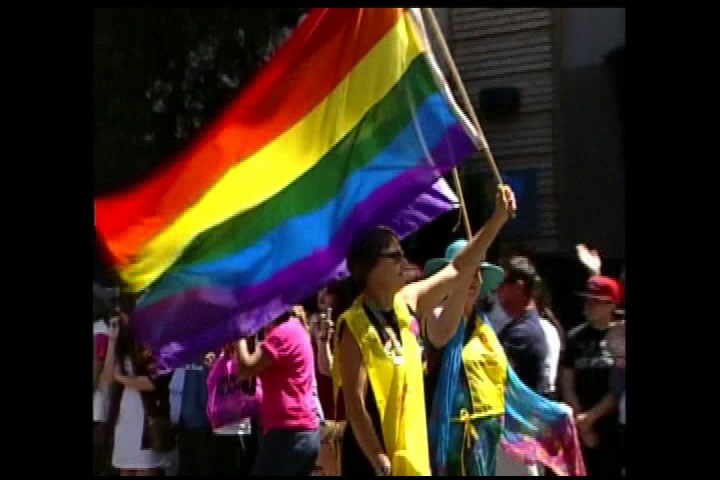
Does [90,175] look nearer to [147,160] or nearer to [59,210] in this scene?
[59,210]

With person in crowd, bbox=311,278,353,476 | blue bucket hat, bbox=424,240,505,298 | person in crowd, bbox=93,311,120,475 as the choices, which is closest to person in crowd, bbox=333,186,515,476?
blue bucket hat, bbox=424,240,505,298

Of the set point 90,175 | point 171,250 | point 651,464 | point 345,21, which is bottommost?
point 651,464

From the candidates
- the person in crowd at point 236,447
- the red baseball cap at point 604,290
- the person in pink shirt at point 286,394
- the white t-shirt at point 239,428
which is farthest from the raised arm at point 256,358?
the red baseball cap at point 604,290

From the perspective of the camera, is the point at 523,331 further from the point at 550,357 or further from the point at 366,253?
the point at 366,253

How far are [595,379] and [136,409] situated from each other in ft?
7.34

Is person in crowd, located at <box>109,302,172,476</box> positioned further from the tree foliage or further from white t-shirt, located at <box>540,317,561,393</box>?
white t-shirt, located at <box>540,317,561,393</box>

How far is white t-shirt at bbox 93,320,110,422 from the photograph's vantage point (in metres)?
6.54

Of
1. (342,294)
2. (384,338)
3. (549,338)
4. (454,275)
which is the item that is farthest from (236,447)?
(384,338)

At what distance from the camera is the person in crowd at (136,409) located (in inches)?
255

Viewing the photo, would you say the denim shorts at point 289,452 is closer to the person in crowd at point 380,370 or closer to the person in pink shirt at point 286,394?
the person in pink shirt at point 286,394

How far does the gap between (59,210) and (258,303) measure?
890mm

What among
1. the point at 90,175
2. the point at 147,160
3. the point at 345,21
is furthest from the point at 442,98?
the point at 147,160

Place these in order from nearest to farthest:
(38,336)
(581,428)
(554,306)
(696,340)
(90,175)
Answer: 1. (696,340)
2. (38,336)
3. (90,175)
4. (581,428)
5. (554,306)

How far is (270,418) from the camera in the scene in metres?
5.53
